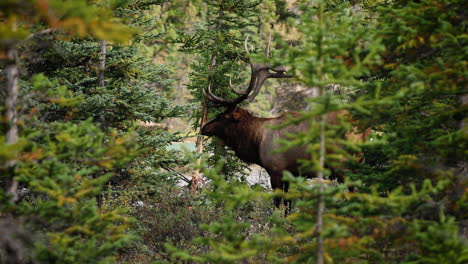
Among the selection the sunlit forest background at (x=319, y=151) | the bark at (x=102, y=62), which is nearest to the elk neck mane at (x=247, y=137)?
the bark at (x=102, y=62)

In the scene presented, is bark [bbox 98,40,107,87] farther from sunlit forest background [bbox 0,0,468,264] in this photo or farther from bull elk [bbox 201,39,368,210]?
sunlit forest background [bbox 0,0,468,264]

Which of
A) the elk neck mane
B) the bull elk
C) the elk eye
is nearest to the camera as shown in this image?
the bull elk

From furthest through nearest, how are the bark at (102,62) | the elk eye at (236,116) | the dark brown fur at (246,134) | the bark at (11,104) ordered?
the elk eye at (236,116)
the dark brown fur at (246,134)
the bark at (102,62)
the bark at (11,104)

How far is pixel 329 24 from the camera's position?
12.0 ft

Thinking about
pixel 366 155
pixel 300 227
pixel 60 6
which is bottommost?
pixel 300 227

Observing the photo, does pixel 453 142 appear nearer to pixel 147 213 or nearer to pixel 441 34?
pixel 441 34

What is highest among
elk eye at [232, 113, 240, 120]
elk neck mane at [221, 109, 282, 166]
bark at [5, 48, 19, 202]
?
bark at [5, 48, 19, 202]

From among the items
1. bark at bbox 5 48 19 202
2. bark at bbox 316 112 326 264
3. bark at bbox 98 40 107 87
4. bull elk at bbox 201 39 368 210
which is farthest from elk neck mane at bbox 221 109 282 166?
bark at bbox 5 48 19 202

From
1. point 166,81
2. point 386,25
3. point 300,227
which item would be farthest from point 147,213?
point 386,25

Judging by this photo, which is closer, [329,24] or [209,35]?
[329,24]

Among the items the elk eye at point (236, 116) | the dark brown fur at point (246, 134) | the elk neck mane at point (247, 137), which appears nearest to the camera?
the dark brown fur at point (246, 134)

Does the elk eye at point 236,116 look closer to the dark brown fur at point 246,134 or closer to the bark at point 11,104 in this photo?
the dark brown fur at point 246,134

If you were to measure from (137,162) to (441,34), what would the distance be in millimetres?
6021

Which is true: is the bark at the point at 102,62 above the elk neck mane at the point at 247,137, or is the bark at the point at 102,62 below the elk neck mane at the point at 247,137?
above
